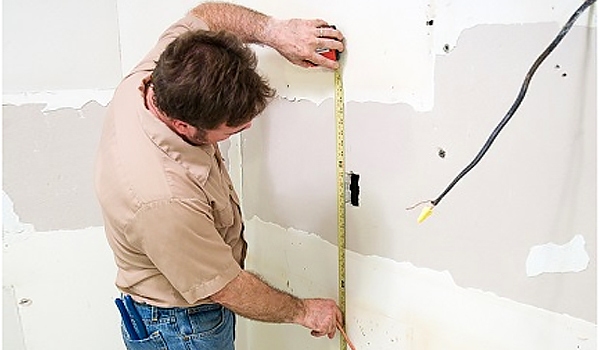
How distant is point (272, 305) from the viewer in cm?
157

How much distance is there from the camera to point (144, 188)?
138 cm

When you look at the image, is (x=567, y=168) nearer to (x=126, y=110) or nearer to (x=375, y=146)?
(x=375, y=146)

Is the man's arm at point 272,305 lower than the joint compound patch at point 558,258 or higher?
lower

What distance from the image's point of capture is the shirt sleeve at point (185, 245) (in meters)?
1.37

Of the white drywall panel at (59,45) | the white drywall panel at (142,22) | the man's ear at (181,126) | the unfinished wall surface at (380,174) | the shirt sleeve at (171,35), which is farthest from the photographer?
the white drywall panel at (142,22)

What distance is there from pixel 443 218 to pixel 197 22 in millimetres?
832

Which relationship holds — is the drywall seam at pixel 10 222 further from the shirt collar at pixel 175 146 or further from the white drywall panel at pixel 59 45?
the shirt collar at pixel 175 146

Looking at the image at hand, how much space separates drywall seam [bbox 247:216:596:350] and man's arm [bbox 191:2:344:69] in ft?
1.76

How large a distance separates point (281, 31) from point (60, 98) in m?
0.85

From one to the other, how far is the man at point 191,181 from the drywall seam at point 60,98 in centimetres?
53

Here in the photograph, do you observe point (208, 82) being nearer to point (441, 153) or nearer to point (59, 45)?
point (441, 153)

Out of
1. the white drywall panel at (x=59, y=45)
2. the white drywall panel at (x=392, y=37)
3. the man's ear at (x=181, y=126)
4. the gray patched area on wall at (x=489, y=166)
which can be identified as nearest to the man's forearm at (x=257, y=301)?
the gray patched area on wall at (x=489, y=166)

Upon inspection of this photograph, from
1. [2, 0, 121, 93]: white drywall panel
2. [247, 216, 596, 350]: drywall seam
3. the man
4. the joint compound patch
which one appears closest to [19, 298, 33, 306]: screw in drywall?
the man

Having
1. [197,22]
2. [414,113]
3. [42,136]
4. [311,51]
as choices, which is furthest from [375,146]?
[42,136]
